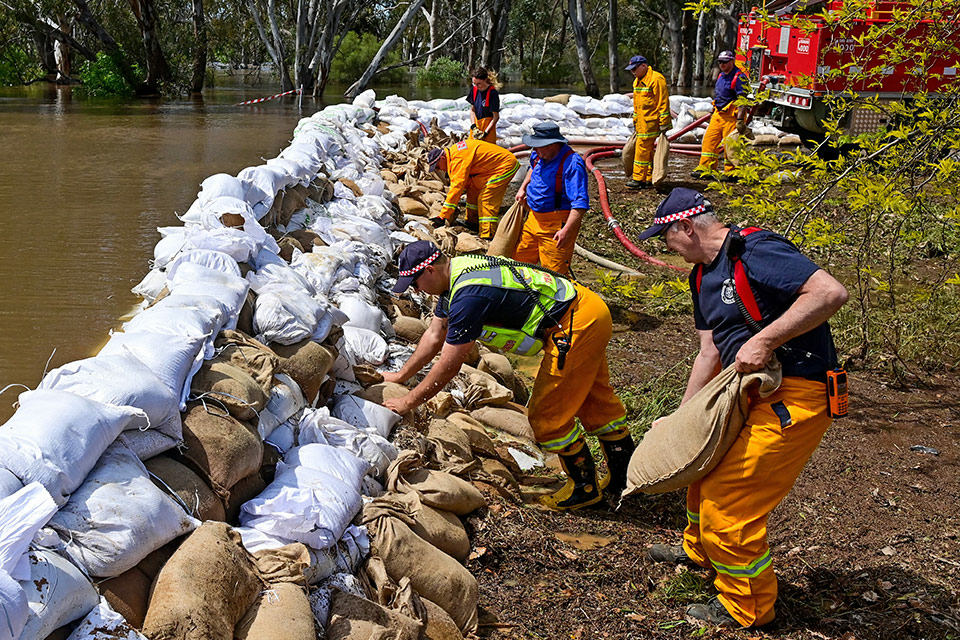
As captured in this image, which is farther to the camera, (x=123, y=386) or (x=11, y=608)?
(x=123, y=386)

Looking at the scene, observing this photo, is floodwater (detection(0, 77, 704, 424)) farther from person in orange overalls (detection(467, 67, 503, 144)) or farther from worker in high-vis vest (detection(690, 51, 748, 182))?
worker in high-vis vest (detection(690, 51, 748, 182))

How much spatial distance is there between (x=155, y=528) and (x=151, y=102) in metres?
19.1

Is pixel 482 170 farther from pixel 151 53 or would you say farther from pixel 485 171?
pixel 151 53

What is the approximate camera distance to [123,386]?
7.75 ft

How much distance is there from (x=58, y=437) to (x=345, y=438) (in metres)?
1.23

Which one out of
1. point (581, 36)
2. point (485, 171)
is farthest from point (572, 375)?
point (581, 36)

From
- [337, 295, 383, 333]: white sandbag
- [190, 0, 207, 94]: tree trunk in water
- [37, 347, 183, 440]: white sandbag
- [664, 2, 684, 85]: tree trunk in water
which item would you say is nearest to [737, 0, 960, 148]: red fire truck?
[337, 295, 383, 333]: white sandbag

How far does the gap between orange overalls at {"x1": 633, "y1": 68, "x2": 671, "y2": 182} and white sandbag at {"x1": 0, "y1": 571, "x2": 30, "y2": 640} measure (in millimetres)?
9337

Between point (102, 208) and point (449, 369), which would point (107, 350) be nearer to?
point (449, 369)

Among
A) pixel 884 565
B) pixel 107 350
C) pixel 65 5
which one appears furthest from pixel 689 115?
pixel 65 5

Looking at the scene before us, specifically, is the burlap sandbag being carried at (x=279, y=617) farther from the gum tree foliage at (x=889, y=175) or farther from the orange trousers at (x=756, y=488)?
the gum tree foliage at (x=889, y=175)

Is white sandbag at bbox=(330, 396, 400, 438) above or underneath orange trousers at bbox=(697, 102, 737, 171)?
underneath

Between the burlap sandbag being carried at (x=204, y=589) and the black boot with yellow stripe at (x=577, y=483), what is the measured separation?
1719 millimetres

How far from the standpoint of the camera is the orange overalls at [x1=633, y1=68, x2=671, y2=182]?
1011 centimetres
